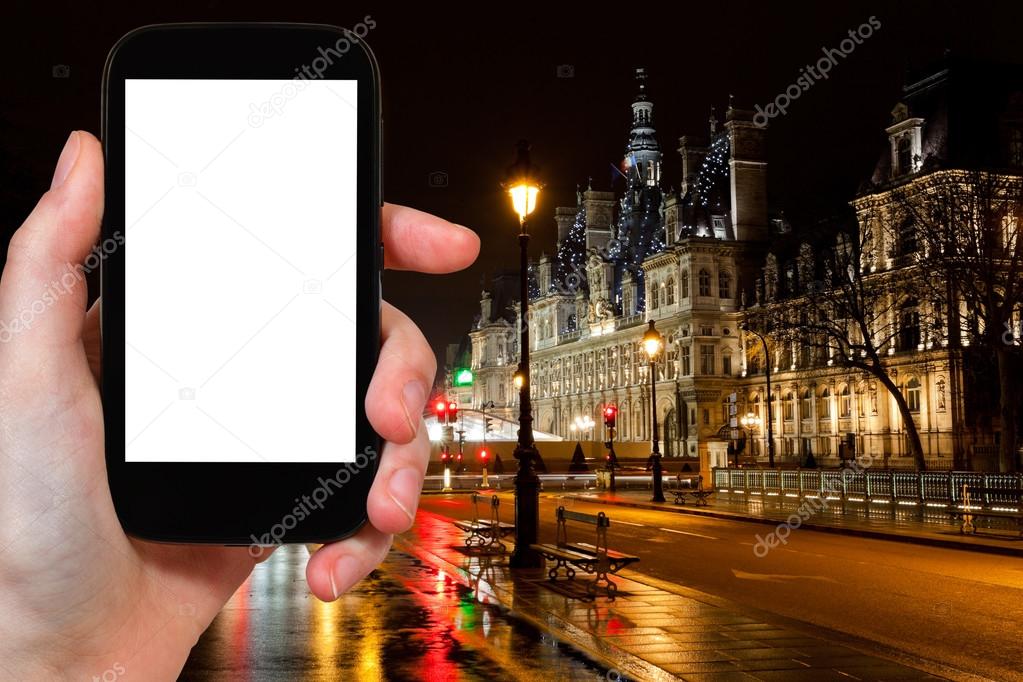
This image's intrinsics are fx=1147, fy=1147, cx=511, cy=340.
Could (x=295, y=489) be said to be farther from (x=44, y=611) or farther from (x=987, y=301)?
(x=987, y=301)

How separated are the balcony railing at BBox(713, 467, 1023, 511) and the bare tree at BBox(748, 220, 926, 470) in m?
4.64

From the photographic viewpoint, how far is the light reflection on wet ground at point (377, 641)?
10.3 meters

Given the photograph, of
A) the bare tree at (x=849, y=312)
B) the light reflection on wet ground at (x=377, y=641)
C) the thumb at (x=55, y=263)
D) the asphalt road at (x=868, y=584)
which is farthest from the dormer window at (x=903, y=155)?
the thumb at (x=55, y=263)

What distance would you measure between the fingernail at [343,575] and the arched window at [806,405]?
7363cm

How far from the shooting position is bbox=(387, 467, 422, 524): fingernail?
2094 mm

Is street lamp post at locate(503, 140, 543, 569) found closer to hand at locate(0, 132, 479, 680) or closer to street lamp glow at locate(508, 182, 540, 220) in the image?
street lamp glow at locate(508, 182, 540, 220)

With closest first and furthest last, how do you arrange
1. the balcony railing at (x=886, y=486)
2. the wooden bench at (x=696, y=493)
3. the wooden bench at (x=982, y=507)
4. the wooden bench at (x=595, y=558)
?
the wooden bench at (x=595, y=558)
the wooden bench at (x=982, y=507)
the balcony railing at (x=886, y=486)
the wooden bench at (x=696, y=493)

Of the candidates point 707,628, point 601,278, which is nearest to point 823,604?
point 707,628

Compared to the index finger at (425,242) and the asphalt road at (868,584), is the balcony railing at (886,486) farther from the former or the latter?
the index finger at (425,242)

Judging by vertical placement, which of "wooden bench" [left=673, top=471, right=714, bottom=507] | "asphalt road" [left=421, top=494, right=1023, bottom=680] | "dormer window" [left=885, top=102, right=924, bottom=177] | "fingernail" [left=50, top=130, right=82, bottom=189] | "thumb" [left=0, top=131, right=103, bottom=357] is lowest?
"asphalt road" [left=421, top=494, right=1023, bottom=680]

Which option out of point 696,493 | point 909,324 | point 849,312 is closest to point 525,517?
point 696,493

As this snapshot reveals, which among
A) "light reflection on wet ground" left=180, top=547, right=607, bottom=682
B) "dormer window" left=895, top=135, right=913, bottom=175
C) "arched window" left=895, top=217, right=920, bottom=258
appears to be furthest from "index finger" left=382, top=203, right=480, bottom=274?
"dormer window" left=895, top=135, right=913, bottom=175

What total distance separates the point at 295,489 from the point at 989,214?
38578 millimetres

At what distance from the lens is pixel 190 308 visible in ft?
7.82
